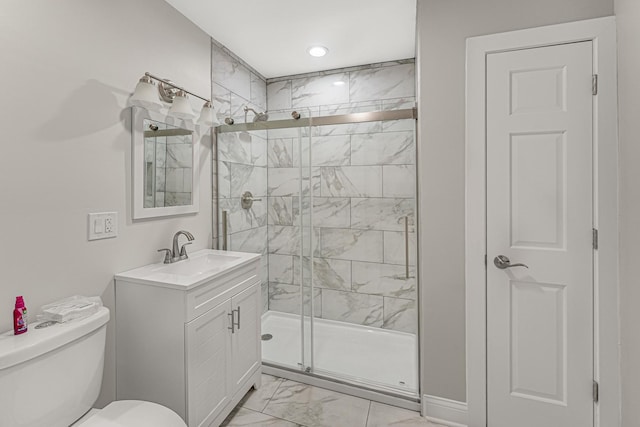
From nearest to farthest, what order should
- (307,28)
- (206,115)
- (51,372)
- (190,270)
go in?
(51,372), (190,270), (206,115), (307,28)

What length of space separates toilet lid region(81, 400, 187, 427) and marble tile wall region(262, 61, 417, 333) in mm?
1316

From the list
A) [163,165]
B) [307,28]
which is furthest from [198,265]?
[307,28]

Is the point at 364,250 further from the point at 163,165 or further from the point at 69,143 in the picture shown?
the point at 69,143

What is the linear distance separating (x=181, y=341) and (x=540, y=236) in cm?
185

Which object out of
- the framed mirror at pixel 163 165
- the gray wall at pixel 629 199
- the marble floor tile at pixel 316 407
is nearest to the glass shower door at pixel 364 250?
the marble floor tile at pixel 316 407

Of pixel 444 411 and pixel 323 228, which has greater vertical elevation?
pixel 323 228

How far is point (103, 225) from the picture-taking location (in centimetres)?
158

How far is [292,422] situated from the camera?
5.89 feet

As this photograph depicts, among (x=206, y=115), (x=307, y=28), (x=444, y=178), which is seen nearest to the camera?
(x=444, y=178)

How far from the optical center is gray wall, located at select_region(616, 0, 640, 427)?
4.23 ft

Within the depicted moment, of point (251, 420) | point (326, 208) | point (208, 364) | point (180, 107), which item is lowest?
point (251, 420)

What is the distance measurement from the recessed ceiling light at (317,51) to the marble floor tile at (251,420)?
8.68 feet

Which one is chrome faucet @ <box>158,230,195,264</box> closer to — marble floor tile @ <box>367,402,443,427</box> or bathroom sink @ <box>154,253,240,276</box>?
bathroom sink @ <box>154,253,240,276</box>

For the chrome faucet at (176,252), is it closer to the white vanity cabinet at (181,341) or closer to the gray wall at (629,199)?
the white vanity cabinet at (181,341)
